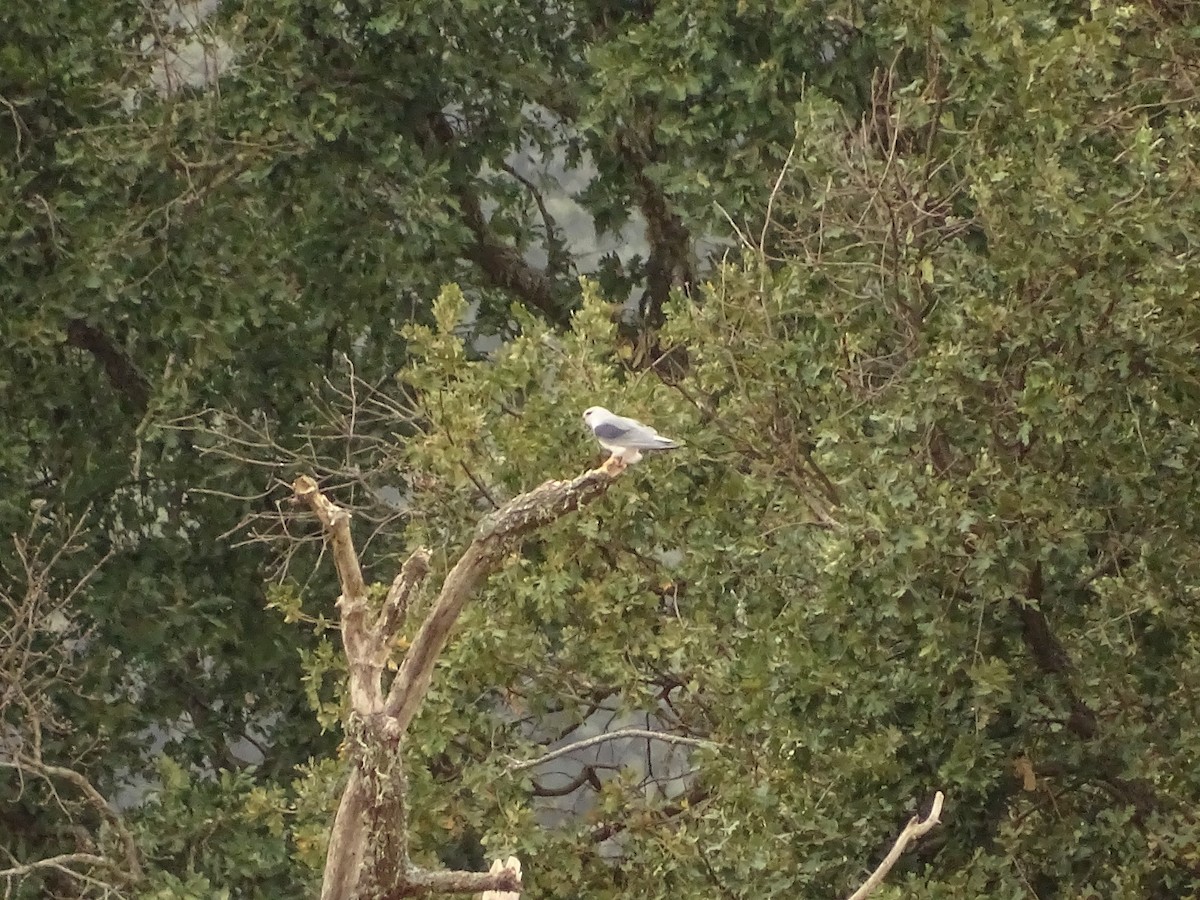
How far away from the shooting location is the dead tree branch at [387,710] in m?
3.02

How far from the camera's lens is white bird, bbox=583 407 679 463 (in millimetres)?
4449

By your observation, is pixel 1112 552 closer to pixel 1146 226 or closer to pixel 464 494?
pixel 1146 226

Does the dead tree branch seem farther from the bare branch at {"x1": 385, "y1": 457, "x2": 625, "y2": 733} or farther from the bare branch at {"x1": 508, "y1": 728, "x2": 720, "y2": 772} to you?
the bare branch at {"x1": 508, "y1": 728, "x2": 720, "y2": 772}

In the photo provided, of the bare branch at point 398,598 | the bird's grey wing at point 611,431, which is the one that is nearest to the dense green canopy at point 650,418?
the bird's grey wing at point 611,431

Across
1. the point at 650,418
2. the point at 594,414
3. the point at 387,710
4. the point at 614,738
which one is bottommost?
the point at 614,738

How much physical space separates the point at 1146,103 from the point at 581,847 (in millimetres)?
2560

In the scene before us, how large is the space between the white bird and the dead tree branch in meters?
1.04

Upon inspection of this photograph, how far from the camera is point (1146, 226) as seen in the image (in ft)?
13.3

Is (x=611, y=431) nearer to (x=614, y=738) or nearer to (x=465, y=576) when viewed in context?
(x=614, y=738)

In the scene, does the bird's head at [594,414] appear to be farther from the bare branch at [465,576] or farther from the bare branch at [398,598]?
the bare branch at [398,598]

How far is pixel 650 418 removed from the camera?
16.9ft

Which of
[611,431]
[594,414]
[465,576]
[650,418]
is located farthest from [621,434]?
[465,576]

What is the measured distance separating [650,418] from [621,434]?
0.53 m

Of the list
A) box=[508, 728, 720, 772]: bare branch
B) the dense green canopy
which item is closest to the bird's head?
the dense green canopy
